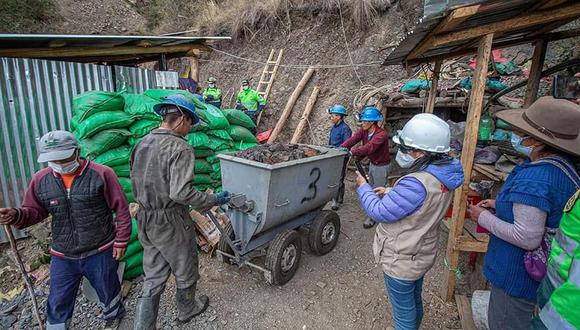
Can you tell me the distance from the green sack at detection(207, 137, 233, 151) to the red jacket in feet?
6.14

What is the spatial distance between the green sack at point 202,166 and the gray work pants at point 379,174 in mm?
2582

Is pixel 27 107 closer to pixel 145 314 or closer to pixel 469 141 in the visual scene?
pixel 145 314

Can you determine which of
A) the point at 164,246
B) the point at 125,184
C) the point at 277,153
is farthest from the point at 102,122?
the point at 277,153

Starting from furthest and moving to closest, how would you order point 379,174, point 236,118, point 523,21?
point 236,118 < point 379,174 < point 523,21

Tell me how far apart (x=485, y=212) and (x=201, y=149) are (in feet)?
12.3

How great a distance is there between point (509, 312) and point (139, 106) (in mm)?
4303

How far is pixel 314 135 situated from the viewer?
8633mm

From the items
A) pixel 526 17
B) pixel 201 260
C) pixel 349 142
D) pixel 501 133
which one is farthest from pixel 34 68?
pixel 501 133

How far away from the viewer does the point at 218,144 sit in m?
4.83

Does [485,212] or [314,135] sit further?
[314,135]

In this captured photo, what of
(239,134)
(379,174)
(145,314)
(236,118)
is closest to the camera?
(145,314)

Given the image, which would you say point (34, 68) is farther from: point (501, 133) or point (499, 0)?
point (501, 133)

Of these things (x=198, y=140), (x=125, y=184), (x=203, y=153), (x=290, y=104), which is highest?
(x=290, y=104)

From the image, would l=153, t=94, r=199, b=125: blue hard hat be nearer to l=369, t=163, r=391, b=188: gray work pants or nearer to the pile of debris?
the pile of debris
